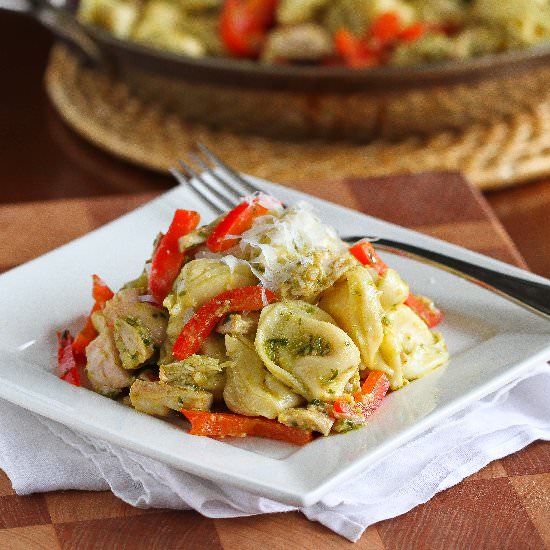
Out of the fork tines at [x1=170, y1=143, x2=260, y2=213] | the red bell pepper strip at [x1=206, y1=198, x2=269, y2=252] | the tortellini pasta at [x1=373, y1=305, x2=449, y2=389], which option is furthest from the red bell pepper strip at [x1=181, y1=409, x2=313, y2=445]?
the fork tines at [x1=170, y1=143, x2=260, y2=213]

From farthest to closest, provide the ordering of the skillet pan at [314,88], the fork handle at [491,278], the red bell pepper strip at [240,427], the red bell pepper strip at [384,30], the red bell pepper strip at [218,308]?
1. the red bell pepper strip at [384,30]
2. the skillet pan at [314,88]
3. the fork handle at [491,278]
4. the red bell pepper strip at [218,308]
5. the red bell pepper strip at [240,427]

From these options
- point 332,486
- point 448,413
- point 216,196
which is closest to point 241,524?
point 332,486

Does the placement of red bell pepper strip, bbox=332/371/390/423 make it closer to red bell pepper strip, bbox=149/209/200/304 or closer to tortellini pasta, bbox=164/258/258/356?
tortellini pasta, bbox=164/258/258/356

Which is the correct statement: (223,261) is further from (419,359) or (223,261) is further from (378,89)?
(378,89)

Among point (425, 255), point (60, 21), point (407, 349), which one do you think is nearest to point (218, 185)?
point (425, 255)

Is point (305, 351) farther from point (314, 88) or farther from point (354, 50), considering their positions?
point (354, 50)

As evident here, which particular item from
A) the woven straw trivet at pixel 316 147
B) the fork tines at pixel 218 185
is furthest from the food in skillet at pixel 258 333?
the woven straw trivet at pixel 316 147

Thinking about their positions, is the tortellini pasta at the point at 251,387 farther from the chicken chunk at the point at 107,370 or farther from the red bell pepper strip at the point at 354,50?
the red bell pepper strip at the point at 354,50
